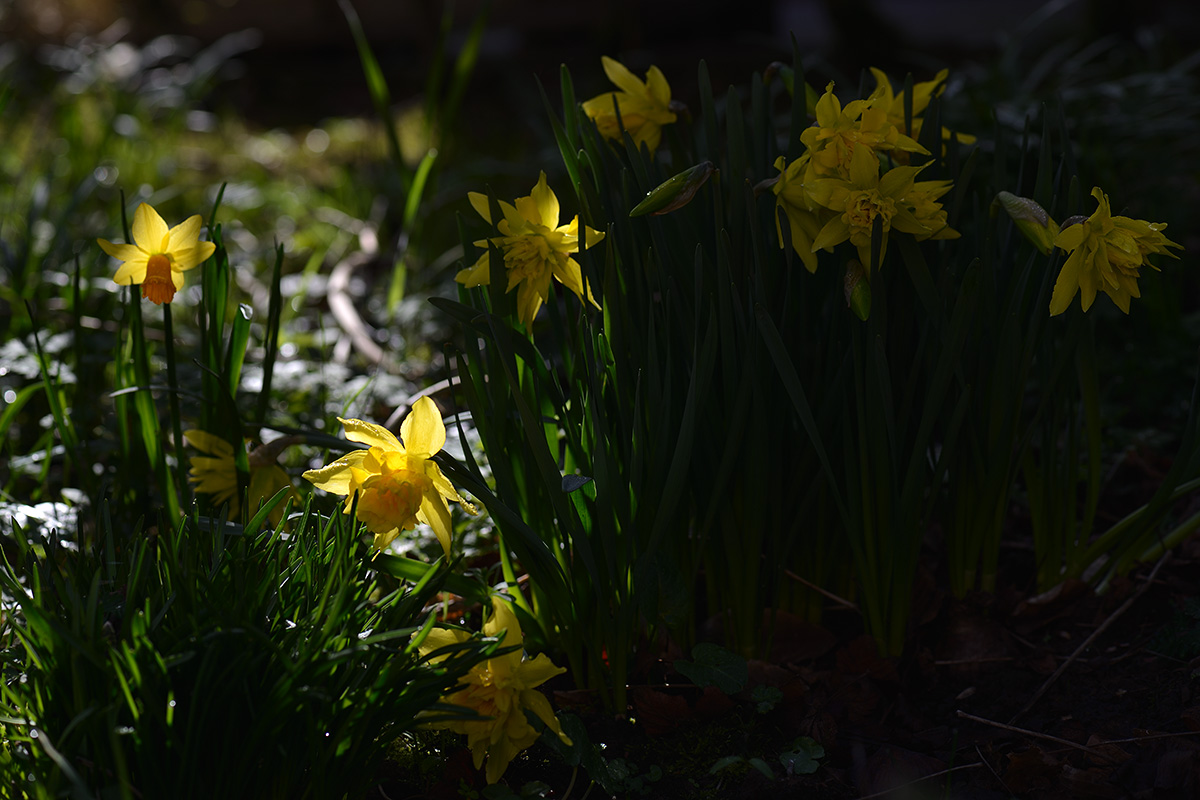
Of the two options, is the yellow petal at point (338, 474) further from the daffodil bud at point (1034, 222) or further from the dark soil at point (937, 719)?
the daffodil bud at point (1034, 222)

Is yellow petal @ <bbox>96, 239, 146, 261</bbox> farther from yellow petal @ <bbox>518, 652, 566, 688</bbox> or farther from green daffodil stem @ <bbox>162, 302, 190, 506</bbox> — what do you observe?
yellow petal @ <bbox>518, 652, 566, 688</bbox>

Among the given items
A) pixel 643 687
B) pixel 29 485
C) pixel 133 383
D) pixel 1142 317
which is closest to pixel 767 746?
pixel 643 687

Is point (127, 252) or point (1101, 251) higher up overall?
point (127, 252)

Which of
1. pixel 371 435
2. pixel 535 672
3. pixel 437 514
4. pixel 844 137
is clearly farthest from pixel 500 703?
pixel 844 137

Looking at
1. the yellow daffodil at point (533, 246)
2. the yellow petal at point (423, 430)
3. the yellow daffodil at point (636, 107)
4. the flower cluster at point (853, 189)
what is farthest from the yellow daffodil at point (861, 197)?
the yellow petal at point (423, 430)

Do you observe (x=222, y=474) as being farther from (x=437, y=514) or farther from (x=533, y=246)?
(x=533, y=246)

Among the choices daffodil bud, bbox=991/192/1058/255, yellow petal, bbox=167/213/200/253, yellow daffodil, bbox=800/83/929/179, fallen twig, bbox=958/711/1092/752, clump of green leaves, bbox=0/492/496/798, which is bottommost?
fallen twig, bbox=958/711/1092/752

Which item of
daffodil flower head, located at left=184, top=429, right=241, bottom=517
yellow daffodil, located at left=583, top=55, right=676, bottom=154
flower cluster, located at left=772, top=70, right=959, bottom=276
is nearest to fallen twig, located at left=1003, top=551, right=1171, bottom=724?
flower cluster, located at left=772, top=70, right=959, bottom=276
